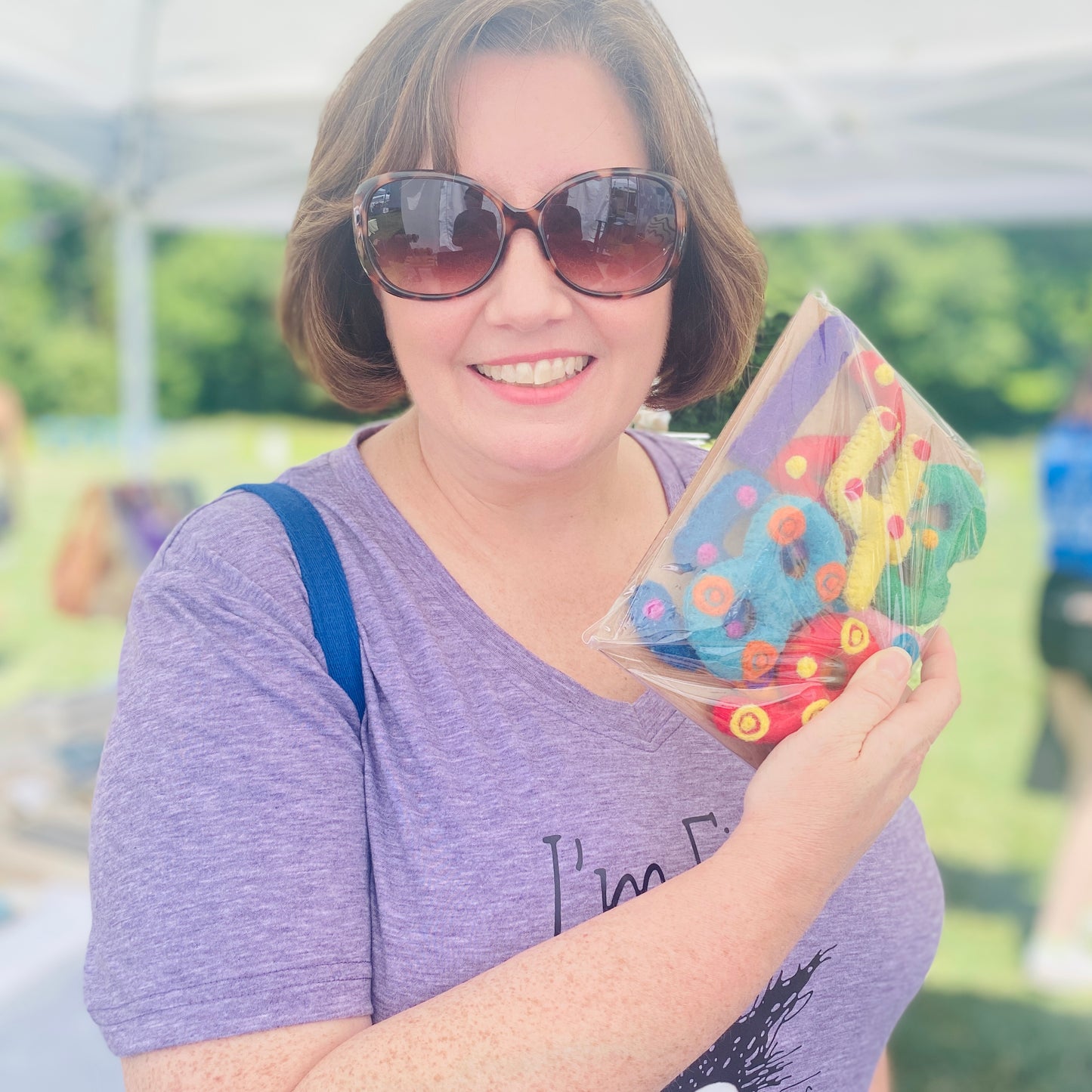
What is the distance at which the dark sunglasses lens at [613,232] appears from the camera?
0.97 m

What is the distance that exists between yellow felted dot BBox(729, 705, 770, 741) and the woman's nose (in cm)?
39

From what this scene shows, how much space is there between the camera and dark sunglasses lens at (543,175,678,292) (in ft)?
3.18

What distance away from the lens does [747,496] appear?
0.92 m

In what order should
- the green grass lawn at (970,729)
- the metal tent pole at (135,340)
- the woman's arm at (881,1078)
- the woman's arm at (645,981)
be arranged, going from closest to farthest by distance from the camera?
the woman's arm at (645,981) → the woman's arm at (881,1078) → the green grass lawn at (970,729) → the metal tent pole at (135,340)

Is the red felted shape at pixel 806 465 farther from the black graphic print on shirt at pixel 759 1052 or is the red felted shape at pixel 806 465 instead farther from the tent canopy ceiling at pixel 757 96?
the tent canopy ceiling at pixel 757 96

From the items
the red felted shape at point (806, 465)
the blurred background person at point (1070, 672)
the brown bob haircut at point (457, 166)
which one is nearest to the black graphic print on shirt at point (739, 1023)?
the red felted shape at point (806, 465)

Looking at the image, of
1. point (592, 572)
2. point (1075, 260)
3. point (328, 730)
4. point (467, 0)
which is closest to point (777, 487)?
point (592, 572)

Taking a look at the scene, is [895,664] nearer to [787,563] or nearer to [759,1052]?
[787,563]


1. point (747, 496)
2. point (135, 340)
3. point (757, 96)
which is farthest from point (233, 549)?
point (135, 340)

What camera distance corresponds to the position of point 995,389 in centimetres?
1171

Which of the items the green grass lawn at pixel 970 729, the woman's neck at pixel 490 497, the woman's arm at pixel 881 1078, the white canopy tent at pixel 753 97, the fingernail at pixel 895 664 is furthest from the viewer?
the green grass lawn at pixel 970 729

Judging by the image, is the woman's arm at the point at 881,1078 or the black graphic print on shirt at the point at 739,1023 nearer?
the black graphic print on shirt at the point at 739,1023

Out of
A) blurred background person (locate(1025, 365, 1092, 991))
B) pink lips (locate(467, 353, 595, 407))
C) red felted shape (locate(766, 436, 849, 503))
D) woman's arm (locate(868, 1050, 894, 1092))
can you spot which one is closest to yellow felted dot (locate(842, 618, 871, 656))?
red felted shape (locate(766, 436, 849, 503))

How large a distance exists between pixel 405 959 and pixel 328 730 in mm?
201
